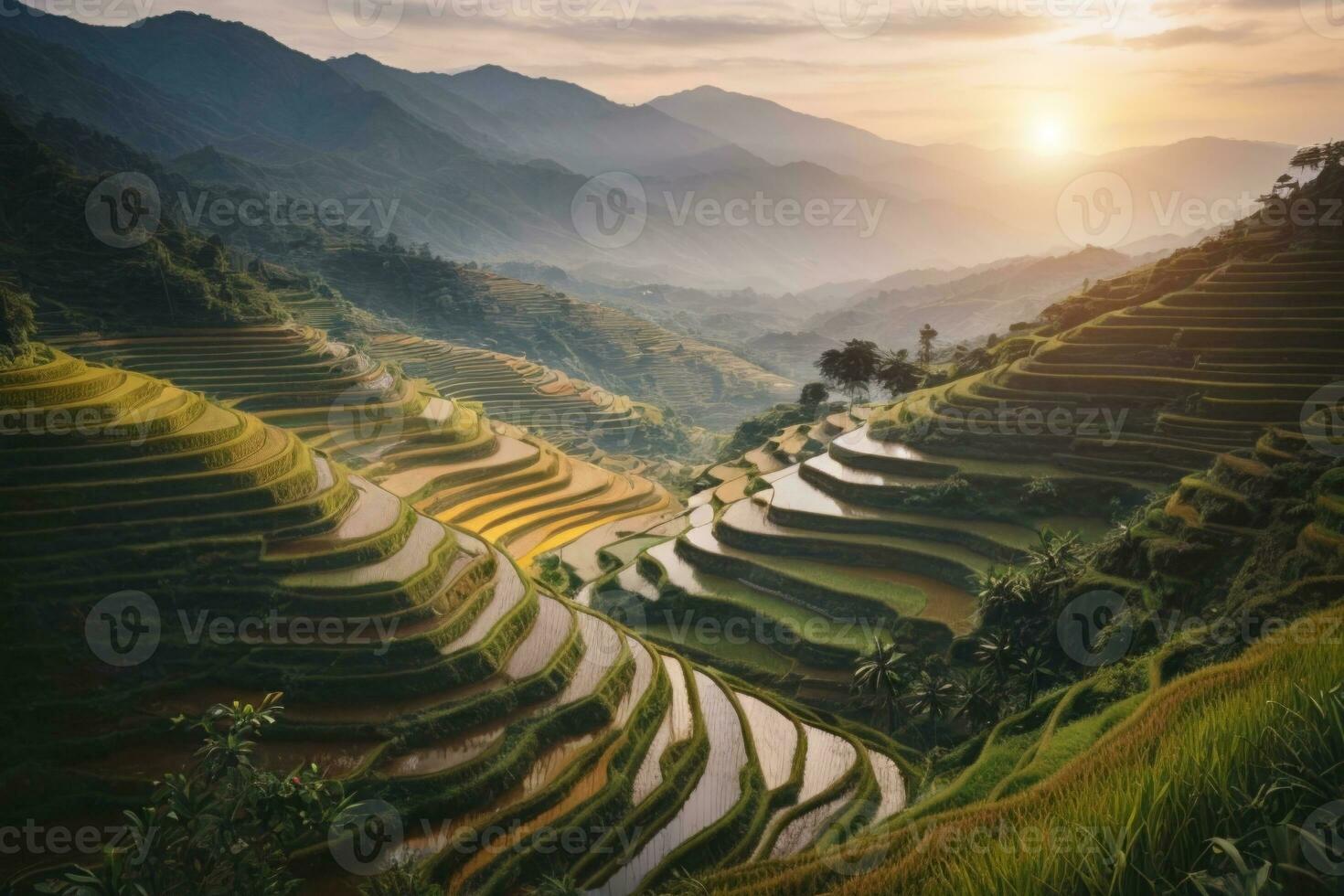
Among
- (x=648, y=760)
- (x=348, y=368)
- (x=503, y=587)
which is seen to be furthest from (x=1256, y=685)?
(x=348, y=368)

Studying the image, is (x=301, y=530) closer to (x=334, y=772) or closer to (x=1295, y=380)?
(x=334, y=772)
